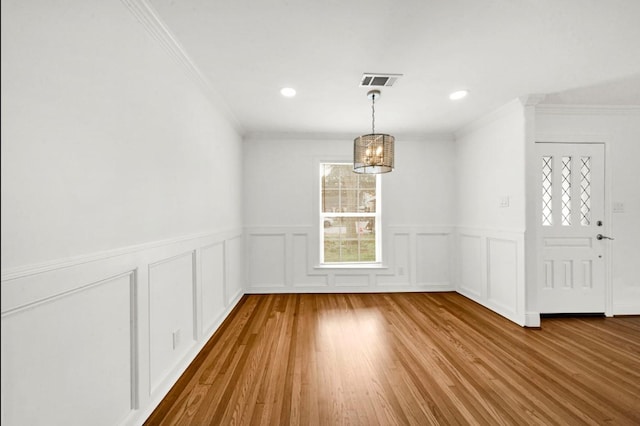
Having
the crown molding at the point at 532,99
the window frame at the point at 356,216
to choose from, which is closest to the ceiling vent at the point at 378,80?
the crown molding at the point at 532,99

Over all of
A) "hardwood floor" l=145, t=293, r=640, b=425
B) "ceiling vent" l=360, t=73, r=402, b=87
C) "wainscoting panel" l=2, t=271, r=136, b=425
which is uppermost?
"ceiling vent" l=360, t=73, r=402, b=87

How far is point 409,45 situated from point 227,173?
2.40 metres

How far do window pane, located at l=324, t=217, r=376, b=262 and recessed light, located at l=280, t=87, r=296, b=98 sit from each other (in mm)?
2144

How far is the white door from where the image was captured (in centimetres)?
339

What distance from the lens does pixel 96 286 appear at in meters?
1.34

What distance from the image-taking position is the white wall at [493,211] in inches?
128

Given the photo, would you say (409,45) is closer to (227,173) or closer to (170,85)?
(170,85)

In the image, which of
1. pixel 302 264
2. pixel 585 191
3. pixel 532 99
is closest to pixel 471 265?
pixel 585 191

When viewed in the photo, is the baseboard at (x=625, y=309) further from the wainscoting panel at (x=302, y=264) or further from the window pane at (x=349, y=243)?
the wainscoting panel at (x=302, y=264)

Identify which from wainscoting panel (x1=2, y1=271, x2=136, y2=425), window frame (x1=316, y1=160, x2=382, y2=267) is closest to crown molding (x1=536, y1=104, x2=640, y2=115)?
window frame (x1=316, y1=160, x2=382, y2=267)

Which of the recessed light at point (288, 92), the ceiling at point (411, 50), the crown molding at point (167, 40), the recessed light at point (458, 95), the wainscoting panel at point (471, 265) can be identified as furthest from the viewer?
the wainscoting panel at point (471, 265)

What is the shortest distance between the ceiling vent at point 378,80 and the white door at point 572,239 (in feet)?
6.78

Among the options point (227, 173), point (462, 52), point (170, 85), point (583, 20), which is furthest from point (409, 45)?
point (227, 173)

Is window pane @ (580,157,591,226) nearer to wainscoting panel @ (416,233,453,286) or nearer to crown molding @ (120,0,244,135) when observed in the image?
wainscoting panel @ (416,233,453,286)
